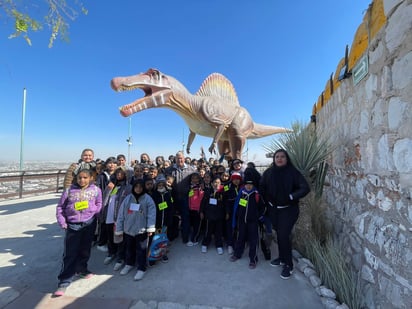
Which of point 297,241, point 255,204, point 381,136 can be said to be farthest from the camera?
point 297,241

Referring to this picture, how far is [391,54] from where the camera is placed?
1.70 meters

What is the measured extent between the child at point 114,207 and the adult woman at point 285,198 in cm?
203

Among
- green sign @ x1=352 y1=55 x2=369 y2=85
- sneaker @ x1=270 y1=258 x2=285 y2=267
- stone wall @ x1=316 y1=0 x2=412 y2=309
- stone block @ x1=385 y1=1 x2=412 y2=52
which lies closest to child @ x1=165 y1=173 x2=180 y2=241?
sneaker @ x1=270 y1=258 x2=285 y2=267

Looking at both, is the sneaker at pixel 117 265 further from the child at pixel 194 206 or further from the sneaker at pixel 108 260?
the child at pixel 194 206

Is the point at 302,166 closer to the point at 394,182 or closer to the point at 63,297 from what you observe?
the point at 394,182

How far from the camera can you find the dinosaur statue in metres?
4.05

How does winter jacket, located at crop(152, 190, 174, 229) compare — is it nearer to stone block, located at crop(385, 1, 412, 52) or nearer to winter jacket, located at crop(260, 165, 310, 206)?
winter jacket, located at crop(260, 165, 310, 206)

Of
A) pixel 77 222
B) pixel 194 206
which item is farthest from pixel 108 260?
pixel 194 206

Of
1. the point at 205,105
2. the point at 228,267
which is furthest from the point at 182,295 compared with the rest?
the point at 205,105

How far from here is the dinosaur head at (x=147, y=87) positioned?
3.84 meters

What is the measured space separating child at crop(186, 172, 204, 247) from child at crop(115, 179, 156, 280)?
88 centimetres

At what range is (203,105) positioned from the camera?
4.99 m

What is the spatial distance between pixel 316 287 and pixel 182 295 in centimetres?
147

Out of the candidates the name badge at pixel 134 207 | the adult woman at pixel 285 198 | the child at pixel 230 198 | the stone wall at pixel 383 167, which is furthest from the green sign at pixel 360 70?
the name badge at pixel 134 207
